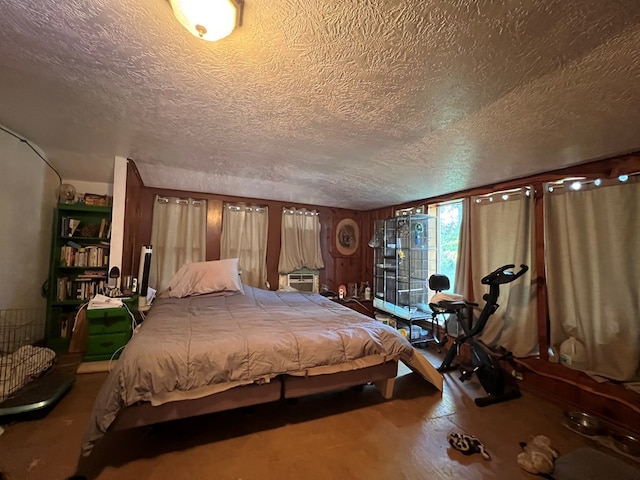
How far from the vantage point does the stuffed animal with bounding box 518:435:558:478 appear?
4.99ft

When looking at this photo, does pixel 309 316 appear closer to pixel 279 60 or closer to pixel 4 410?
pixel 279 60

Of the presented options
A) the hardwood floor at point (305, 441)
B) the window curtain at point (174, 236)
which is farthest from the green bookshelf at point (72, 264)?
the hardwood floor at point (305, 441)

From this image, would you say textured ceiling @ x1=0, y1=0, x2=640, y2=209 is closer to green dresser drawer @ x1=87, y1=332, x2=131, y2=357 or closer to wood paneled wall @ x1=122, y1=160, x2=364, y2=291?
wood paneled wall @ x1=122, y1=160, x2=364, y2=291

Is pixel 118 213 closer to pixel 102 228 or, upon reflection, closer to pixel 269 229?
pixel 102 228

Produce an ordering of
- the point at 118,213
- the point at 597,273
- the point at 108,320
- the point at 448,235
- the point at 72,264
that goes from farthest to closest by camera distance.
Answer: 1. the point at 448,235
2. the point at 72,264
3. the point at 118,213
4. the point at 108,320
5. the point at 597,273

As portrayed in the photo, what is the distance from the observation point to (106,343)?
8.73 feet

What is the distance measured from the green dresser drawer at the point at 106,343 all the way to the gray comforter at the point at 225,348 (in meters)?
0.55

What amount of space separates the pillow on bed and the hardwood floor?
1183mm

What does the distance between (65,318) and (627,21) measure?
5.07 meters

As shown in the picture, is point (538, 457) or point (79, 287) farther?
point (79, 287)

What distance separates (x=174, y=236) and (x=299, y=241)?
1.90 metres

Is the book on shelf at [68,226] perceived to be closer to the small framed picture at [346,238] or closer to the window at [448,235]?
the small framed picture at [346,238]

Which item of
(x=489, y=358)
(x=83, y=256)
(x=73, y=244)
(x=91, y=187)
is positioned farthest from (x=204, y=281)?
(x=489, y=358)

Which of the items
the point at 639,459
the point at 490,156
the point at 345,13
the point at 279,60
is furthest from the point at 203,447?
the point at 490,156
